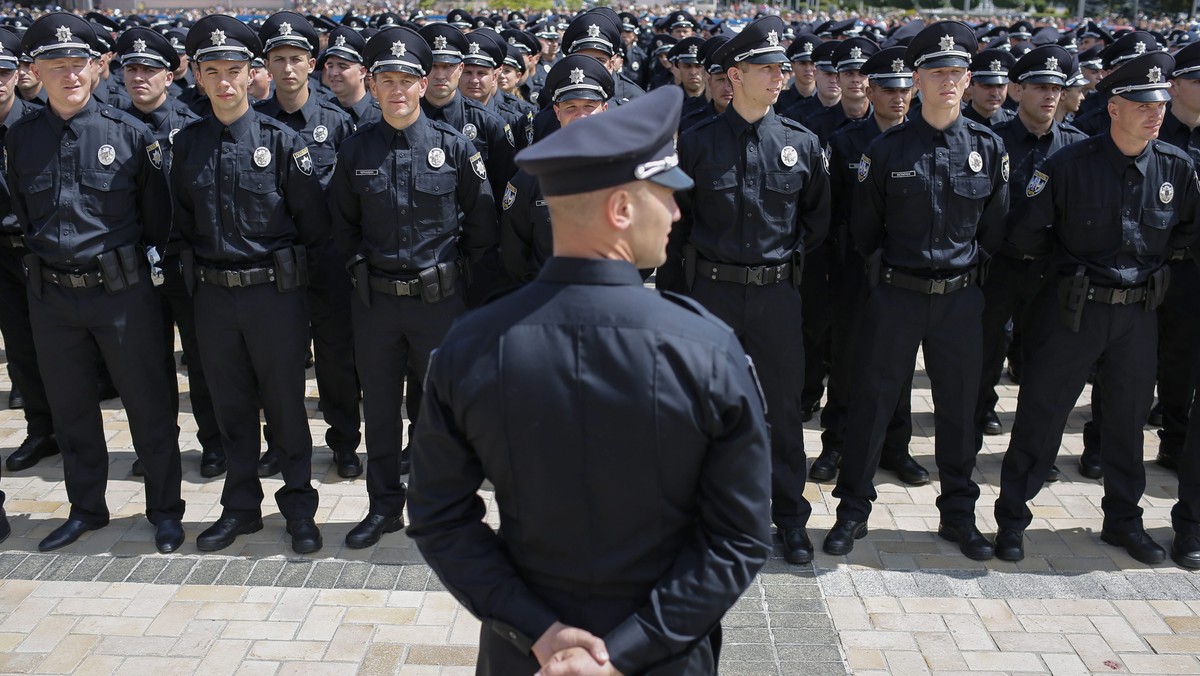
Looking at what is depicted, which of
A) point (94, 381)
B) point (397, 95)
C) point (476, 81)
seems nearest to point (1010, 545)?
point (397, 95)

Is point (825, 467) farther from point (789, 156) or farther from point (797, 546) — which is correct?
point (789, 156)

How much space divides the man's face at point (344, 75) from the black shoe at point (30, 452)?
2.92m

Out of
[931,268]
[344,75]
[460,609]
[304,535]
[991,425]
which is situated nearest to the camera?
[460,609]

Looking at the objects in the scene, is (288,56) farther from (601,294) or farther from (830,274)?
(601,294)

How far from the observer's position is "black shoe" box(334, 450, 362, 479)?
19.2 ft

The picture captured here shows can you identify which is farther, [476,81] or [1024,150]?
[476,81]

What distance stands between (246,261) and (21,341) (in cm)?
232

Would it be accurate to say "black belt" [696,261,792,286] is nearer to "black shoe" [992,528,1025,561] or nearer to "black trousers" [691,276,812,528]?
"black trousers" [691,276,812,528]

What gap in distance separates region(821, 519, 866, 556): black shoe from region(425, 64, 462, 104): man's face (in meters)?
3.55

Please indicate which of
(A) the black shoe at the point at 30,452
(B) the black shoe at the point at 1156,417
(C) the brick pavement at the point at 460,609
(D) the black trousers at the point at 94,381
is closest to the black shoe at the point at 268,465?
(C) the brick pavement at the point at 460,609

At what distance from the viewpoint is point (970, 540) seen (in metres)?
4.91

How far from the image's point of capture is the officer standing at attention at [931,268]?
4.71m

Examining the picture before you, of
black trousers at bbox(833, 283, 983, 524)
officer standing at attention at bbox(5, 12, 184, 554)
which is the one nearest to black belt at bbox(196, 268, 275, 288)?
officer standing at attention at bbox(5, 12, 184, 554)

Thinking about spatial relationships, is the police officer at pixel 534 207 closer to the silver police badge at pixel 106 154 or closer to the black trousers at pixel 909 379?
the black trousers at pixel 909 379
